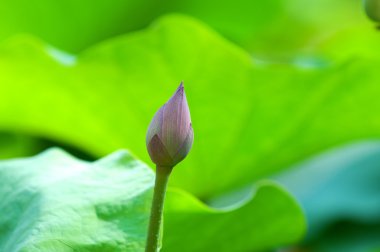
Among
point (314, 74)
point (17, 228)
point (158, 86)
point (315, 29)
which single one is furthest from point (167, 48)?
point (315, 29)

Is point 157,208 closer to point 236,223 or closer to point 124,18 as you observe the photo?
point 236,223

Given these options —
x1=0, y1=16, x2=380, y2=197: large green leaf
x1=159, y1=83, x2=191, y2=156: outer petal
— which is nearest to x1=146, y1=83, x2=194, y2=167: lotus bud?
x1=159, y1=83, x2=191, y2=156: outer petal

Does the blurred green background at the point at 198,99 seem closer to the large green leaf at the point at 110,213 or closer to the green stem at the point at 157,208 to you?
the large green leaf at the point at 110,213

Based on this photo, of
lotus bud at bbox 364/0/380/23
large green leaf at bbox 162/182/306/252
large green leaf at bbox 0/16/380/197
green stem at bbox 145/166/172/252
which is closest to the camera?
green stem at bbox 145/166/172/252

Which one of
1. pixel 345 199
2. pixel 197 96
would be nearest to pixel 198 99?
pixel 197 96

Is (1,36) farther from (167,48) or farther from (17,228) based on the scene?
(17,228)

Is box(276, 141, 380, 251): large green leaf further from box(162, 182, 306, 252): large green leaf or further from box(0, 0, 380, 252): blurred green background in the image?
box(162, 182, 306, 252): large green leaf

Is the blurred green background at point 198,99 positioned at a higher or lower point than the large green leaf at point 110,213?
higher

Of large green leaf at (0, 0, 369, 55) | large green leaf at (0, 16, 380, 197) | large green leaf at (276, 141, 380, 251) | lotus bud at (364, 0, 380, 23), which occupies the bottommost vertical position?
lotus bud at (364, 0, 380, 23)

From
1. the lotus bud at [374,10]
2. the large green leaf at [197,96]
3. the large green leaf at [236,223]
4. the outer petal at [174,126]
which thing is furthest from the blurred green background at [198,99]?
the outer petal at [174,126]
